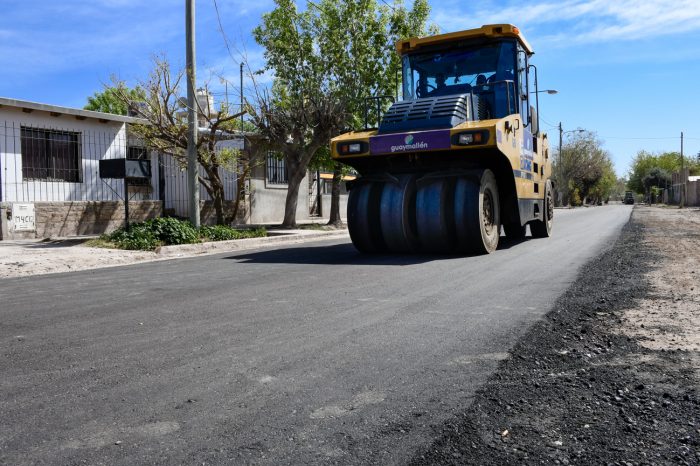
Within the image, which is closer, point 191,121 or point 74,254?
point 74,254

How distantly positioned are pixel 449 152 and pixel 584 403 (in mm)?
7027

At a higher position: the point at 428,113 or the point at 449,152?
the point at 428,113

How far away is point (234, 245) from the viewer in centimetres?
1383

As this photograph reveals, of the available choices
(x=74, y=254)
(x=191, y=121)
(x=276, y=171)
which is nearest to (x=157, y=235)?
(x=74, y=254)

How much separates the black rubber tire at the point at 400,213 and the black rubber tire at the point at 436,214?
0.17m

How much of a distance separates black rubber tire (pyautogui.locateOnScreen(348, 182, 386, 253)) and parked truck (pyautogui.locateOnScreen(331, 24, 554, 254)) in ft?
0.06

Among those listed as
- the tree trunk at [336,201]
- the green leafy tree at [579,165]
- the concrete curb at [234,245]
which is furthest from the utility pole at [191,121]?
the green leafy tree at [579,165]

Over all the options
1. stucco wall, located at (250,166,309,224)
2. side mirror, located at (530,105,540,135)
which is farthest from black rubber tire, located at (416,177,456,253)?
stucco wall, located at (250,166,309,224)

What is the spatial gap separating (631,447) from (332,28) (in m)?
19.0

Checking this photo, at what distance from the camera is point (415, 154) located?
33.0 feet

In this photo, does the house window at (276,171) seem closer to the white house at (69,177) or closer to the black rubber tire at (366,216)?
the white house at (69,177)

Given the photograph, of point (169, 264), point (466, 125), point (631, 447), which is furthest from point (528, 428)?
point (169, 264)

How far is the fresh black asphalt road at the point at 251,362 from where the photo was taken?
107 inches

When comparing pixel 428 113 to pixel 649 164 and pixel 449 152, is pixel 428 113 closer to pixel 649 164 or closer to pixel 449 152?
pixel 449 152
